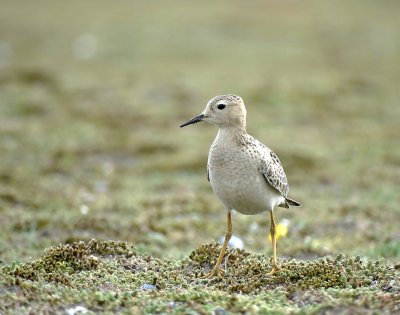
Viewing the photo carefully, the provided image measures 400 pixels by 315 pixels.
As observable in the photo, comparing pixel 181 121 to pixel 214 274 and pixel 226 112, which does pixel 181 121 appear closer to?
pixel 226 112

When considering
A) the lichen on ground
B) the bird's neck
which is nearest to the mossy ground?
the lichen on ground

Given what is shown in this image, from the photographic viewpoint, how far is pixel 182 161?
17.2 meters

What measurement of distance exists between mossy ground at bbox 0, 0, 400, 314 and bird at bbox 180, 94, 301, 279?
2.28 feet

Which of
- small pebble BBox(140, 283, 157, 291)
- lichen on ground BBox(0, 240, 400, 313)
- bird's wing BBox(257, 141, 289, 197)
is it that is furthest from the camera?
bird's wing BBox(257, 141, 289, 197)

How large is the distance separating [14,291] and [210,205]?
7442 mm

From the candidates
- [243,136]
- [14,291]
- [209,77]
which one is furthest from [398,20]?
[14,291]

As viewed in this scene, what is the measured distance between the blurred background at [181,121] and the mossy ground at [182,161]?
0.06m

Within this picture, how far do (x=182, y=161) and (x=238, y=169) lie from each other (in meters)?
8.83

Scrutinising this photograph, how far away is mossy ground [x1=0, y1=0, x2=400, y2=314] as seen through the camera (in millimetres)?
7844

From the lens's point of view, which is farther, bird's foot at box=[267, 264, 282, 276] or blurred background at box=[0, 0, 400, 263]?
blurred background at box=[0, 0, 400, 263]

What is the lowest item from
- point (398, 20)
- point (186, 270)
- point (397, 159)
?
point (186, 270)

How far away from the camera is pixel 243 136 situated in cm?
877

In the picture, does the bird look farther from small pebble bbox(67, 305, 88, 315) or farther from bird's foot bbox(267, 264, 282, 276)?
small pebble bbox(67, 305, 88, 315)

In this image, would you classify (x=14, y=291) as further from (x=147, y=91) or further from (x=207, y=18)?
(x=207, y=18)
